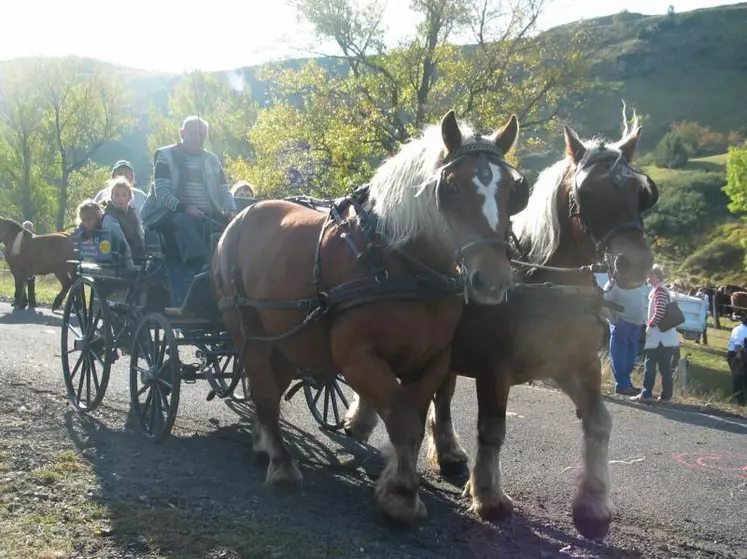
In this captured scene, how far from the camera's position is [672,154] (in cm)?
7281

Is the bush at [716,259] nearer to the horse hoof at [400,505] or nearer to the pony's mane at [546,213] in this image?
the pony's mane at [546,213]

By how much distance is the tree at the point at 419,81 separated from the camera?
19.4 metres

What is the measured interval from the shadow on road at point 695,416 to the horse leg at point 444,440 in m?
3.68

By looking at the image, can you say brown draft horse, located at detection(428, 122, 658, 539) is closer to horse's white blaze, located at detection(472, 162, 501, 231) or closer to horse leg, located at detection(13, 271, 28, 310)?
horse's white blaze, located at detection(472, 162, 501, 231)

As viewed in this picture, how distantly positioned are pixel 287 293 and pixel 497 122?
50.5ft

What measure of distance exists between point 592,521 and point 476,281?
1.67 meters

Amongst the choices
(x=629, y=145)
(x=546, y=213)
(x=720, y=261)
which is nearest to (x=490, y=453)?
(x=546, y=213)

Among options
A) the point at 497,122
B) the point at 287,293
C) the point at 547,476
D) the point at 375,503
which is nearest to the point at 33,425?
the point at 287,293

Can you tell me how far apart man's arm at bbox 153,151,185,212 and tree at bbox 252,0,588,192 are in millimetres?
12812

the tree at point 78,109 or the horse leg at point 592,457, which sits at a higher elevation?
the tree at point 78,109

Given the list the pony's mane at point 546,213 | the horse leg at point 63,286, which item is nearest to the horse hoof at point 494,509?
the pony's mane at point 546,213

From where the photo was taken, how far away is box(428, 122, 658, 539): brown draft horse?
4.21m

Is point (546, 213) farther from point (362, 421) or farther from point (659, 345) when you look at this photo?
point (659, 345)

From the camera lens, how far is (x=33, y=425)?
585cm
